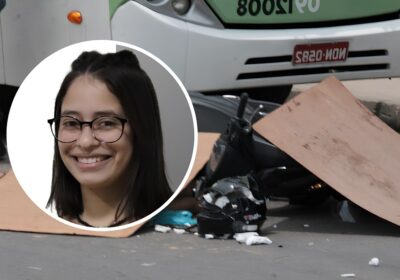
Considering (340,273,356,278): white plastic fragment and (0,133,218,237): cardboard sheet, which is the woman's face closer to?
(0,133,218,237): cardboard sheet

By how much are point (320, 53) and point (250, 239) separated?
8.27ft

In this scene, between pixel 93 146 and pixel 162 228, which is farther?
pixel 162 228

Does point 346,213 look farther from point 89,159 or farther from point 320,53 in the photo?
point 89,159

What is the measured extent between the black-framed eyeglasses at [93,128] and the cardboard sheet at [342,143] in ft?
6.80

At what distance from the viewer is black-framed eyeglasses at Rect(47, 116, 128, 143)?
3.74 m

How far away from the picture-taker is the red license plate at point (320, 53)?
24.5 ft

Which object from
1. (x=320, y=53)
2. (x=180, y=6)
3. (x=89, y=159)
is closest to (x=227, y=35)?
(x=180, y=6)

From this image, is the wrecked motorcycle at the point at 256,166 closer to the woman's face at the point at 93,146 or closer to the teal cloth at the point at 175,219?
the teal cloth at the point at 175,219

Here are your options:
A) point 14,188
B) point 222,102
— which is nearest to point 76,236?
point 14,188

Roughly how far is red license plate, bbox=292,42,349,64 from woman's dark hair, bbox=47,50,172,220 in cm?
367

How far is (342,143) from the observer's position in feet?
19.4

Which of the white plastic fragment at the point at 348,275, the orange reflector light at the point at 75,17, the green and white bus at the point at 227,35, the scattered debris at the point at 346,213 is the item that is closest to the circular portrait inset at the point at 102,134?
the white plastic fragment at the point at 348,275

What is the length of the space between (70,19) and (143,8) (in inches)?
20.7

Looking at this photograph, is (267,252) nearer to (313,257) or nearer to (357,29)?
(313,257)
